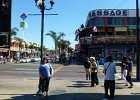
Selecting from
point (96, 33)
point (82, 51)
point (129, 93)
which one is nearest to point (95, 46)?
point (96, 33)

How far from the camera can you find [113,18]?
7525cm

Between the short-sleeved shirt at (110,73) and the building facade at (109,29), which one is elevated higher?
the building facade at (109,29)

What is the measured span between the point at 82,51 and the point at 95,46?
1638 cm

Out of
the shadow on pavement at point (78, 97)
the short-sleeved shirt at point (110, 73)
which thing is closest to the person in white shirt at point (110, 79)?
the short-sleeved shirt at point (110, 73)

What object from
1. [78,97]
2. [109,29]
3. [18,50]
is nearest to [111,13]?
[109,29]

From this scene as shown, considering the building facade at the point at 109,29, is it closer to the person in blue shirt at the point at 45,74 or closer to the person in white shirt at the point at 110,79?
the person in blue shirt at the point at 45,74

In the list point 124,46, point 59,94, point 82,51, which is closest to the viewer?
point 59,94

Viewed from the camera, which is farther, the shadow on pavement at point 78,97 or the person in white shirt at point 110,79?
the shadow on pavement at point 78,97

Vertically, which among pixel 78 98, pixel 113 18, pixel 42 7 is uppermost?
pixel 113 18

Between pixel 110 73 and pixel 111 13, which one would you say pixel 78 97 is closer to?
pixel 110 73

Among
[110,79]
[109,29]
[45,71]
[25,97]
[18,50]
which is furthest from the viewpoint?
[18,50]

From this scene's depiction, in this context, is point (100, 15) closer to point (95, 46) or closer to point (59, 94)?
point (95, 46)

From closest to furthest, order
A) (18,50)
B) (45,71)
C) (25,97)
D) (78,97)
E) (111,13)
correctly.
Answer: (45,71)
(25,97)
(78,97)
(111,13)
(18,50)


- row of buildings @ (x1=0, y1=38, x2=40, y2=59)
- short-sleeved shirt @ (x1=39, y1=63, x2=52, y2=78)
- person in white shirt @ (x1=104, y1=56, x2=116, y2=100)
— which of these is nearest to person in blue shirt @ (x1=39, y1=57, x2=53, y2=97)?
short-sleeved shirt @ (x1=39, y1=63, x2=52, y2=78)
